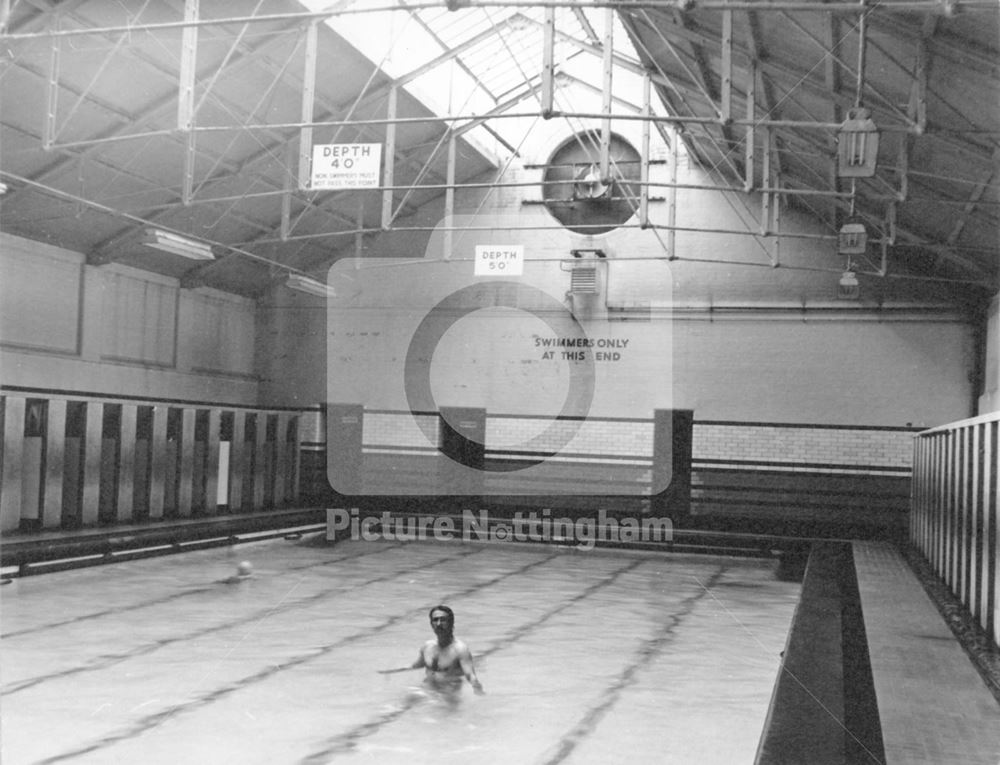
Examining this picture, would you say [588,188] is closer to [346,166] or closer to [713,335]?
[713,335]

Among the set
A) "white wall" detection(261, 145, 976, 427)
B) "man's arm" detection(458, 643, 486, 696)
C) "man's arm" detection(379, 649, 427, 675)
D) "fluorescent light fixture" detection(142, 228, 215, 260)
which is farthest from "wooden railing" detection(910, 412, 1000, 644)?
"fluorescent light fixture" detection(142, 228, 215, 260)

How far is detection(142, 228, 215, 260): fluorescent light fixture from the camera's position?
13.5 meters

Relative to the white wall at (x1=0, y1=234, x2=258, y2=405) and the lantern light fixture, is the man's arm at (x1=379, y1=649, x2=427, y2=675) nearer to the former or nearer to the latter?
the lantern light fixture

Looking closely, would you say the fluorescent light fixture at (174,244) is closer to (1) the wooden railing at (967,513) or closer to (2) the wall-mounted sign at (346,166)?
(2) the wall-mounted sign at (346,166)

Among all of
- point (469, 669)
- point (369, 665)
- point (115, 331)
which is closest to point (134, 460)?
point (115, 331)

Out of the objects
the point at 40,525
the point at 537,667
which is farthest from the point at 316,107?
the point at 537,667

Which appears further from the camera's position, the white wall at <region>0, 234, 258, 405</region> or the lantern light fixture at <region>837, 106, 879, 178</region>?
the white wall at <region>0, 234, 258, 405</region>

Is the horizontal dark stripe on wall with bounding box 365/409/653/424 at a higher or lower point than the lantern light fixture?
lower

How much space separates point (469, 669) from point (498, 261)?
8.63m

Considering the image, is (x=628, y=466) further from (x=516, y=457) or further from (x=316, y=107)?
(x=316, y=107)

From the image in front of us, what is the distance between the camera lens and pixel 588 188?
61.1 ft

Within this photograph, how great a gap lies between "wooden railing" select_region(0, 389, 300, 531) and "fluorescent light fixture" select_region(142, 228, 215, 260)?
8.21ft

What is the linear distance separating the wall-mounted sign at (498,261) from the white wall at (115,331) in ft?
21.8

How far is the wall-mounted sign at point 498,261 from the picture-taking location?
14.4 metres
